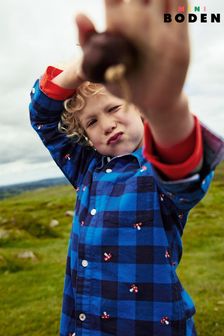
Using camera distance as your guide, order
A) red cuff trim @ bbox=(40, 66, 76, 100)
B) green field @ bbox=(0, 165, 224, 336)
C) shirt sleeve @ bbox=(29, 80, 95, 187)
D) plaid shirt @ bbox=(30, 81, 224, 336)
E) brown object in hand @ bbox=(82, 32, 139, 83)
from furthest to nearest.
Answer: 1. green field @ bbox=(0, 165, 224, 336)
2. shirt sleeve @ bbox=(29, 80, 95, 187)
3. red cuff trim @ bbox=(40, 66, 76, 100)
4. plaid shirt @ bbox=(30, 81, 224, 336)
5. brown object in hand @ bbox=(82, 32, 139, 83)

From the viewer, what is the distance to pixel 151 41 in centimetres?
111

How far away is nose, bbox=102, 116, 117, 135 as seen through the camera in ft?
8.97

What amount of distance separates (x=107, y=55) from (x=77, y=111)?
75.6 inches

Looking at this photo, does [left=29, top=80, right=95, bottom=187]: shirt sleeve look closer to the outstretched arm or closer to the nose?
the nose

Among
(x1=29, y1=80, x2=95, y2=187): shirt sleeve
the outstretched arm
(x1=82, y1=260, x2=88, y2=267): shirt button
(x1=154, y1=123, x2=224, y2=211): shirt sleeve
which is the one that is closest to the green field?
(x1=29, y1=80, x2=95, y2=187): shirt sleeve

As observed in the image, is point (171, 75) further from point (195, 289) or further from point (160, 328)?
point (195, 289)

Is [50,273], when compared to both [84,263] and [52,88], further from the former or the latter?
[52,88]

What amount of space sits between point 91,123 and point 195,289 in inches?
302

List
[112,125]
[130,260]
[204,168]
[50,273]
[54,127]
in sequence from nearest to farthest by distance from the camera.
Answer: [204,168], [130,260], [112,125], [54,127], [50,273]

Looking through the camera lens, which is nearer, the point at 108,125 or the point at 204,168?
the point at 204,168

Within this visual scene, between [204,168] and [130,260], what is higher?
[204,168]

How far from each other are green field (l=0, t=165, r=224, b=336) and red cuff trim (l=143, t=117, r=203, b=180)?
3896mm

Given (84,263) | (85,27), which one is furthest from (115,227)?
(85,27)

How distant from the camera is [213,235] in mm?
16812
